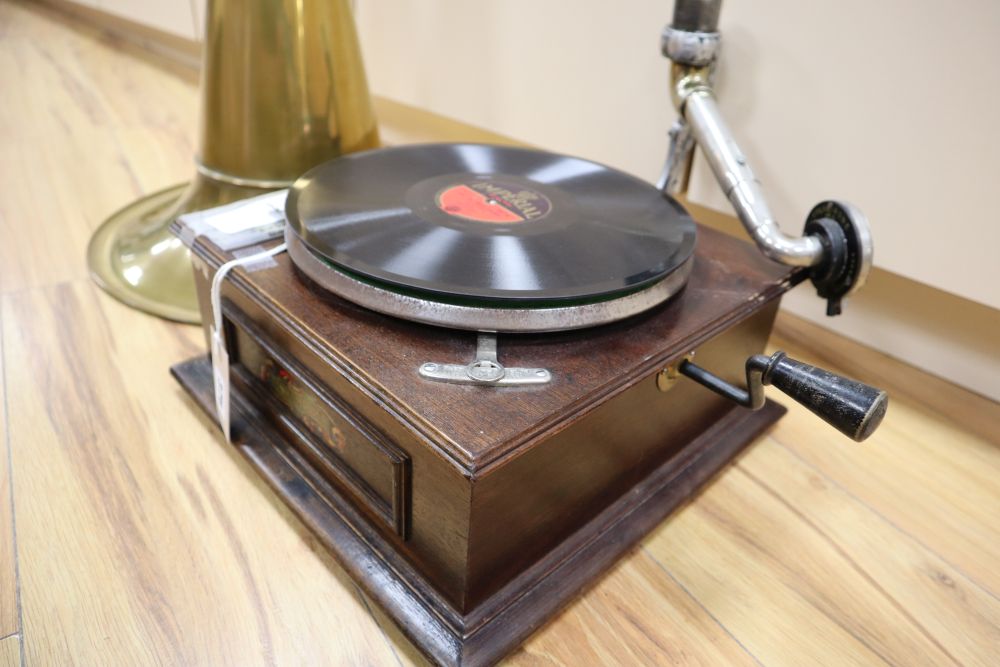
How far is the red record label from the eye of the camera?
0.76 meters

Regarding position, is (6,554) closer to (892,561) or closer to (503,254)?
(503,254)

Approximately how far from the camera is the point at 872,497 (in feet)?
2.81

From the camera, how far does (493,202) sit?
789 mm

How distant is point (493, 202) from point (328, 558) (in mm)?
415

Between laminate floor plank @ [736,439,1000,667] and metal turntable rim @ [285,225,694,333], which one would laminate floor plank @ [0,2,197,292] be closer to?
metal turntable rim @ [285,225,694,333]

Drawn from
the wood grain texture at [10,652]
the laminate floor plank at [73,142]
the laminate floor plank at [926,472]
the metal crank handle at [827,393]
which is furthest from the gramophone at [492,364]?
the laminate floor plank at [73,142]

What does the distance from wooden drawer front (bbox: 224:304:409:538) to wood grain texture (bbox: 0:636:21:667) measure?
0.96 feet

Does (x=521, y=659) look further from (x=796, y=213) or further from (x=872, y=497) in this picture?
(x=796, y=213)

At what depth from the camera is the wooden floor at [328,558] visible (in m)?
0.65

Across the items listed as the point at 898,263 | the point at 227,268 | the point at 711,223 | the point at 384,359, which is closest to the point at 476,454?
the point at 384,359

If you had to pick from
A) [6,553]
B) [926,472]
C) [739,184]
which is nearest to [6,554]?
[6,553]

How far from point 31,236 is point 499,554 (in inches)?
45.5

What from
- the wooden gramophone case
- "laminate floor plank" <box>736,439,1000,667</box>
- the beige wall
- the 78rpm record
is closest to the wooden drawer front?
the wooden gramophone case

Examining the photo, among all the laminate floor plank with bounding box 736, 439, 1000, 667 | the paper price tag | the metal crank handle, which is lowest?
the laminate floor plank with bounding box 736, 439, 1000, 667
